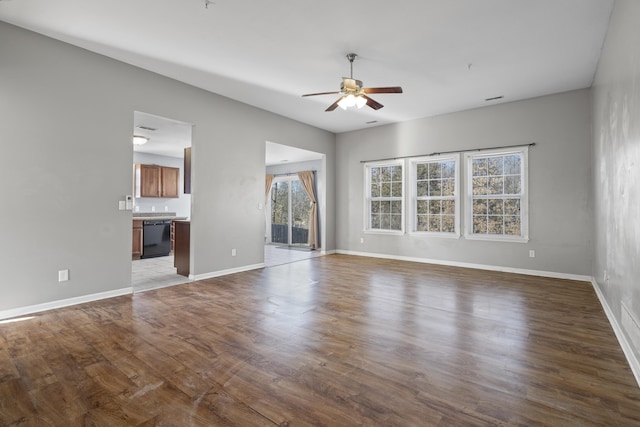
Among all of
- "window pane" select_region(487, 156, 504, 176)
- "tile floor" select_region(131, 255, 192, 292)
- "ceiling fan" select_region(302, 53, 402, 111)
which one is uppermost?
"ceiling fan" select_region(302, 53, 402, 111)

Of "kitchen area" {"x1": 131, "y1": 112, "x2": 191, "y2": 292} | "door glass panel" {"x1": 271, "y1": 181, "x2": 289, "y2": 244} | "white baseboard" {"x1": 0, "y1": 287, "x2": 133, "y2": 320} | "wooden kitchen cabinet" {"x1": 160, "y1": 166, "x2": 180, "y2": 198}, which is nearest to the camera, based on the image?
"white baseboard" {"x1": 0, "y1": 287, "x2": 133, "y2": 320}

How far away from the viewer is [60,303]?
3.58 m

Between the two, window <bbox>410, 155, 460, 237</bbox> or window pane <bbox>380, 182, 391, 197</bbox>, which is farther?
window pane <bbox>380, 182, 391, 197</bbox>

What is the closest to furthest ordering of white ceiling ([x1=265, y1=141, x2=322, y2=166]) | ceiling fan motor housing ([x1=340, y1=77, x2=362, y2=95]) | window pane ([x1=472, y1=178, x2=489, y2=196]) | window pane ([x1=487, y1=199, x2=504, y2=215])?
ceiling fan motor housing ([x1=340, y1=77, x2=362, y2=95])
window pane ([x1=487, y1=199, x2=504, y2=215])
window pane ([x1=472, y1=178, x2=489, y2=196])
white ceiling ([x1=265, y1=141, x2=322, y2=166])

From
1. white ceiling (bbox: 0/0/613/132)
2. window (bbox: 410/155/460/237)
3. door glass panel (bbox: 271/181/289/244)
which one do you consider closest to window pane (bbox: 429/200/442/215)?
window (bbox: 410/155/460/237)

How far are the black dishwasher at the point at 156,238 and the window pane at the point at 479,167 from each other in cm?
690

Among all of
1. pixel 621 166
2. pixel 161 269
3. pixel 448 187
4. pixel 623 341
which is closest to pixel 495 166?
pixel 448 187

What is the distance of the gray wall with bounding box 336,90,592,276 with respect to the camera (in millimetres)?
5004

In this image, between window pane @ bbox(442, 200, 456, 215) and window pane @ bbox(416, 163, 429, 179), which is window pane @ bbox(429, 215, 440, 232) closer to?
window pane @ bbox(442, 200, 456, 215)

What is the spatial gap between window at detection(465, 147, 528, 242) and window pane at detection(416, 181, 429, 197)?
85 cm

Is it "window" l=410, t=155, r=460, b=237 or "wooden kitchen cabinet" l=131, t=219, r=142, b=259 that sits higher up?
"window" l=410, t=155, r=460, b=237

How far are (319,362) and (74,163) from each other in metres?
3.59

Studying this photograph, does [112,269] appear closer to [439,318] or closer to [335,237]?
[439,318]

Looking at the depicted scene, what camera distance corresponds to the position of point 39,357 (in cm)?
238
